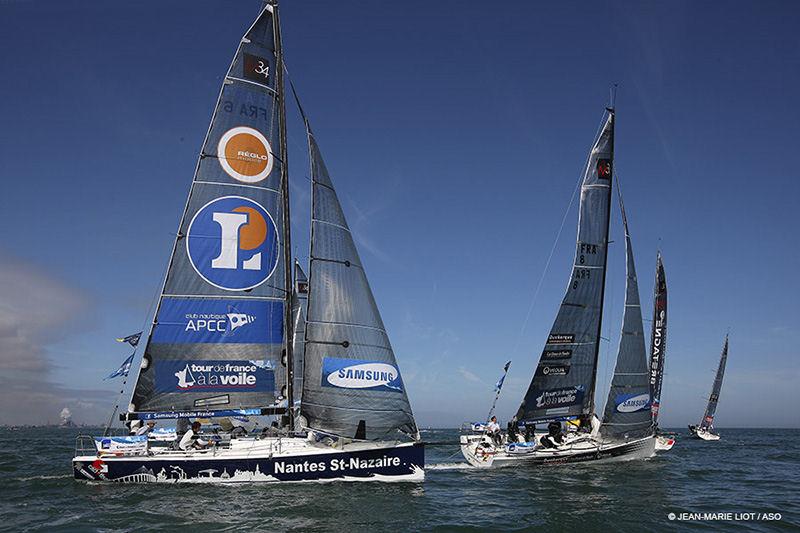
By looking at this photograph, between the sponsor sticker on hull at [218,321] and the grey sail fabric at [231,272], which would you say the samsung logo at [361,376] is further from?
the sponsor sticker on hull at [218,321]

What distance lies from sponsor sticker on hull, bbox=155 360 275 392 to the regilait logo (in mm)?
17787

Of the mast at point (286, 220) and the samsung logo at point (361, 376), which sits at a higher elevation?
the mast at point (286, 220)

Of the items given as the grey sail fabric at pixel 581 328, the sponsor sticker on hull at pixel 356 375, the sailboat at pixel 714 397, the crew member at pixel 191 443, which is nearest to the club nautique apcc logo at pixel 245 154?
the sponsor sticker on hull at pixel 356 375

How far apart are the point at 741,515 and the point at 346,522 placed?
39.8 feet

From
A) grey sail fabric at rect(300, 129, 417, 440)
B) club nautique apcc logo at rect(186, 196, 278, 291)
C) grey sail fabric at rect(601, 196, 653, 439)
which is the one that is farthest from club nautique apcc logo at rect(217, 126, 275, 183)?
grey sail fabric at rect(601, 196, 653, 439)

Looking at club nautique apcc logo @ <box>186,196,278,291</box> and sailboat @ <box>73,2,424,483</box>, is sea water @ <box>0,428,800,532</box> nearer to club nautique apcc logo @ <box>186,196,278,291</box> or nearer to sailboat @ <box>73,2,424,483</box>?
sailboat @ <box>73,2,424,483</box>

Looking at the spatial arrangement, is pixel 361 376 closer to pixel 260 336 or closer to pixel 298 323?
pixel 260 336

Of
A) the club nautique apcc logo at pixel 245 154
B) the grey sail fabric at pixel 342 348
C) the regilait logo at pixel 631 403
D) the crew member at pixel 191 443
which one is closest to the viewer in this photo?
the crew member at pixel 191 443

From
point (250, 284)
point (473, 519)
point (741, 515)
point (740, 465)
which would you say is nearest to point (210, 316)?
point (250, 284)

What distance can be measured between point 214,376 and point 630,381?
20.8 meters

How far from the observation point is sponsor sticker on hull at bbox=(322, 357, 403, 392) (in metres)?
20.0

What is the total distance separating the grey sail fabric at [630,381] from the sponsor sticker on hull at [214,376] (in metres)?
17.5

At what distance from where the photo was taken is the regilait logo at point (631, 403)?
95.8 feet

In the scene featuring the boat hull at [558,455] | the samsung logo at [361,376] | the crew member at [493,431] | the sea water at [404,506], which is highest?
the samsung logo at [361,376]
